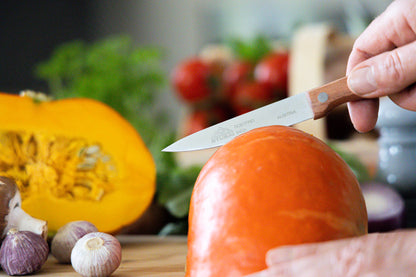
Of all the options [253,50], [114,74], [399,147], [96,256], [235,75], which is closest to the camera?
[96,256]

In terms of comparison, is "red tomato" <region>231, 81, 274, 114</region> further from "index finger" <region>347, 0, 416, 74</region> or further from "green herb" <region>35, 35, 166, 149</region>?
"index finger" <region>347, 0, 416, 74</region>

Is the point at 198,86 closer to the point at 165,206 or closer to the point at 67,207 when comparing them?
the point at 165,206

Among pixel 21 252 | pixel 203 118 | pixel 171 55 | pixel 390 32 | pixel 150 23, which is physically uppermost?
pixel 150 23

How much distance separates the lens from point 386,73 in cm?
72

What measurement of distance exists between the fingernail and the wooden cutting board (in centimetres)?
38

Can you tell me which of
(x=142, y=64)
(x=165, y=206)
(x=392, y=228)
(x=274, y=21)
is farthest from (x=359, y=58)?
(x=274, y=21)

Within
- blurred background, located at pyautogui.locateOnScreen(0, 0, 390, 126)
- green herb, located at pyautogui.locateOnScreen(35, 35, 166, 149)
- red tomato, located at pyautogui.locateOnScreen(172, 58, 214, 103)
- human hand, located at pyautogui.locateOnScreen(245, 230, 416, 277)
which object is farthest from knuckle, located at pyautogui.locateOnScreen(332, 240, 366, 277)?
blurred background, located at pyautogui.locateOnScreen(0, 0, 390, 126)

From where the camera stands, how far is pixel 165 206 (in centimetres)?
113

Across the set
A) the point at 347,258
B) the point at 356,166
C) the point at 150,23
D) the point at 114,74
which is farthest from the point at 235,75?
the point at 150,23

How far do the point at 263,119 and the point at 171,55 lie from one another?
3.67 meters

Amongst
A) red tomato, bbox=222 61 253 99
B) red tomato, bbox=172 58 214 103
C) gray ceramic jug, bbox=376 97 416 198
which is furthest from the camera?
red tomato, bbox=172 58 214 103

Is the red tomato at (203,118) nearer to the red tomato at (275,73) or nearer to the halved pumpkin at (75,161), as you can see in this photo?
the red tomato at (275,73)

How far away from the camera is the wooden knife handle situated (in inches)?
29.9

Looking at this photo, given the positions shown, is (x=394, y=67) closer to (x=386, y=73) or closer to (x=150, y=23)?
(x=386, y=73)
